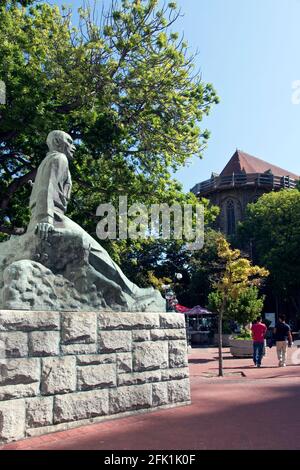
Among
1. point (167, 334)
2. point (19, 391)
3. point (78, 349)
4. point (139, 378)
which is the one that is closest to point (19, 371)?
point (19, 391)

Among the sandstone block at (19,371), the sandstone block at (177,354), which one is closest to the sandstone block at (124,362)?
the sandstone block at (177,354)

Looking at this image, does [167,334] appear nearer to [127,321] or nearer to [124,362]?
[127,321]

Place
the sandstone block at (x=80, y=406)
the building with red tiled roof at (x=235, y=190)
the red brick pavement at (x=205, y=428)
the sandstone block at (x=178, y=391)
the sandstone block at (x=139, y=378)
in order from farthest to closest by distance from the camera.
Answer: the building with red tiled roof at (x=235, y=190) < the sandstone block at (x=178, y=391) < the sandstone block at (x=139, y=378) < the sandstone block at (x=80, y=406) < the red brick pavement at (x=205, y=428)

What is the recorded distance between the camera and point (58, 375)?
19.9ft

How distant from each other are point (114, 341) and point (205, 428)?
5.57 ft

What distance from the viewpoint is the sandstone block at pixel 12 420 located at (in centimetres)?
538

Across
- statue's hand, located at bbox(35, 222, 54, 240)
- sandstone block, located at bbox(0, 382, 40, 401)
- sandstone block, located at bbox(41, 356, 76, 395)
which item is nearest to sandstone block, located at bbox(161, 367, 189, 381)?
sandstone block, located at bbox(41, 356, 76, 395)

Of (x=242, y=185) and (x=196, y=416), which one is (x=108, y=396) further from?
(x=242, y=185)

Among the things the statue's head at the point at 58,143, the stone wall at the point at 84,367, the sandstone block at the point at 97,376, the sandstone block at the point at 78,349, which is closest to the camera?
the stone wall at the point at 84,367

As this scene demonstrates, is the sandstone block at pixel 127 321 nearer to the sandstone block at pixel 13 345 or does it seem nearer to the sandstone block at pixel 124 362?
the sandstone block at pixel 124 362

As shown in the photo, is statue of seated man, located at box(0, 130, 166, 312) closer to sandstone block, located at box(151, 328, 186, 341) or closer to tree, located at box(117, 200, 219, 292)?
sandstone block, located at box(151, 328, 186, 341)

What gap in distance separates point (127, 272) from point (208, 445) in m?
37.2

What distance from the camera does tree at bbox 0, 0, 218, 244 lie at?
14.7 m

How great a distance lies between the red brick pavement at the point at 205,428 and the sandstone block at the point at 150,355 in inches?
26.8
